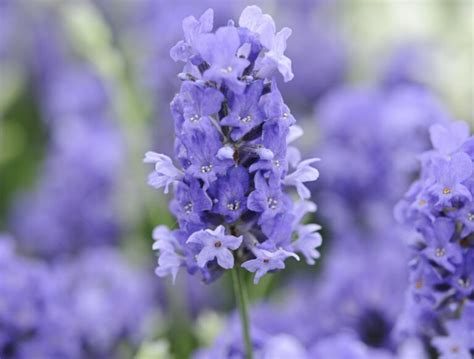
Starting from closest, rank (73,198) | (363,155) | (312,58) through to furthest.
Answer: (363,155) → (73,198) → (312,58)

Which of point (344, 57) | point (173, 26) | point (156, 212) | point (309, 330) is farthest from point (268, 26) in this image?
point (344, 57)

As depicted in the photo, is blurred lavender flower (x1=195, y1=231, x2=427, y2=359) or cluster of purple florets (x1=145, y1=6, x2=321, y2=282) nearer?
cluster of purple florets (x1=145, y1=6, x2=321, y2=282)

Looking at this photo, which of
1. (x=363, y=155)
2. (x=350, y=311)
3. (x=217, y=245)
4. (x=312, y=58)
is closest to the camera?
(x=217, y=245)

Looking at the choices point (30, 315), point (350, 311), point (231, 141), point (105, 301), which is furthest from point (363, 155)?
point (231, 141)

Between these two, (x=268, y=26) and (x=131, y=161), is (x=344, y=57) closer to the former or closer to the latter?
(x=131, y=161)

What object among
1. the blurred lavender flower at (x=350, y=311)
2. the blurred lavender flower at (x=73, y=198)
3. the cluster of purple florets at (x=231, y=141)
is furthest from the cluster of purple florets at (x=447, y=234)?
the blurred lavender flower at (x=73, y=198)

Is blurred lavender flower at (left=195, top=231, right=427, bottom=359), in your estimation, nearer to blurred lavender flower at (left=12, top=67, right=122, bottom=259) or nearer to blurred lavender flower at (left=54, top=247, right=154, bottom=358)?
blurred lavender flower at (left=54, top=247, right=154, bottom=358)

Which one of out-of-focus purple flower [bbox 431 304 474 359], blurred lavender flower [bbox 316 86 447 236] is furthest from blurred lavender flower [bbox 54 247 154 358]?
out-of-focus purple flower [bbox 431 304 474 359]

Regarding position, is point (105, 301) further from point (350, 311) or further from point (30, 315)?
point (350, 311)
